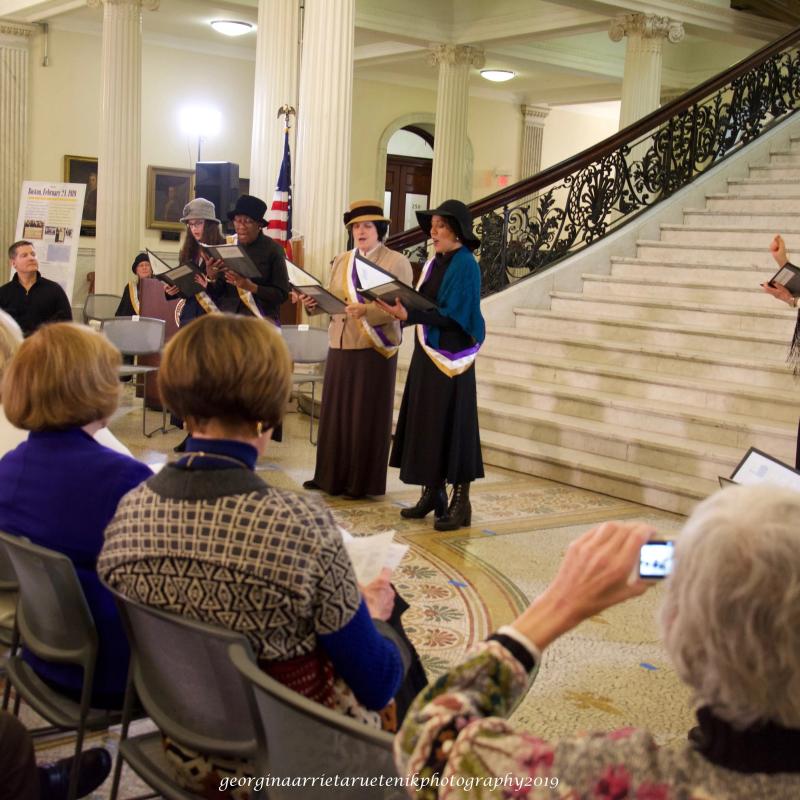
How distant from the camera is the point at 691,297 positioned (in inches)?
327

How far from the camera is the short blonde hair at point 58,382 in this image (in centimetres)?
232

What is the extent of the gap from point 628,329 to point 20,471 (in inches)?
252

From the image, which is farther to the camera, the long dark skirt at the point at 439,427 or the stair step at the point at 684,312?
the stair step at the point at 684,312

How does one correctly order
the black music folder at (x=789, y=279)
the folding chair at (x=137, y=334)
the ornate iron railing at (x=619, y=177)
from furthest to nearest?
1. the ornate iron railing at (x=619, y=177)
2. the folding chair at (x=137, y=334)
3. the black music folder at (x=789, y=279)

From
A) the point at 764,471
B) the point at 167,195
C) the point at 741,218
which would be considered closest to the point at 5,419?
the point at 764,471

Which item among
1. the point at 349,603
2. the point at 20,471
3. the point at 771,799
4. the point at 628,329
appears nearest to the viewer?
the point at 771,799

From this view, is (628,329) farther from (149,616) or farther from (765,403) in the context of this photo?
(149,616)

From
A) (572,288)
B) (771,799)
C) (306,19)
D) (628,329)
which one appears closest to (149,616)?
(771,799)

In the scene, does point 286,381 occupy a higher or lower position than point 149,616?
higher

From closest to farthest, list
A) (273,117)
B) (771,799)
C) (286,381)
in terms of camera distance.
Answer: (771,799)
(286,381)
(273,117)

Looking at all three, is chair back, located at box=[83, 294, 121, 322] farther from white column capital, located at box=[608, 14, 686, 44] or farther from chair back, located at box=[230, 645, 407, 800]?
chair back, located at box=[230, 645, 407, 800]

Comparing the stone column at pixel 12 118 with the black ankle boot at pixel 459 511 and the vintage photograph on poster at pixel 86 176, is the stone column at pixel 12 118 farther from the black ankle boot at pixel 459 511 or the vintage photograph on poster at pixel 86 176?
the black ankle boot at pixel 459 511

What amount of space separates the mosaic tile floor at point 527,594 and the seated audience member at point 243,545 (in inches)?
45.3

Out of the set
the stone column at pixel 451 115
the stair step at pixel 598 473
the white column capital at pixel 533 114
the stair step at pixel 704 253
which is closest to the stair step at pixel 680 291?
the stair step at pixel 704 253
